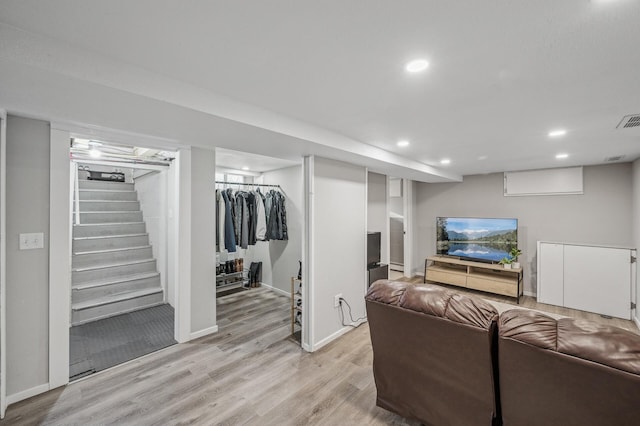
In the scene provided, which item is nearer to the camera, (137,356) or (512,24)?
(512,24)

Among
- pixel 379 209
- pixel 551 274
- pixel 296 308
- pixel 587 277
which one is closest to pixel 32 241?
pixel 296 308

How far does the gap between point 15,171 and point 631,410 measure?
3694 mm

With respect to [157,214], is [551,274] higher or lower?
lower

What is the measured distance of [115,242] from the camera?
418 cm

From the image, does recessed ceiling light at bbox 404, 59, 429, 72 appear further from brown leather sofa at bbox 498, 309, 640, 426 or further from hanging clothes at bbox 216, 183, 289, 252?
hanging clothes at bbox 216, 183, 289, 252

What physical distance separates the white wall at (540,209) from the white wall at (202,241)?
433 centimetres

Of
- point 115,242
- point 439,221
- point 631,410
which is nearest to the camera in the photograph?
point 631,410

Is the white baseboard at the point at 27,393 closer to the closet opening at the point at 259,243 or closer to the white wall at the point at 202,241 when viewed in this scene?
the white wall at the point at 202,241

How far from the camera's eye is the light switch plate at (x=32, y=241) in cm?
203

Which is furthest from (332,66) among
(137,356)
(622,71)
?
(137,356)

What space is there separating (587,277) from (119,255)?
22.6ft

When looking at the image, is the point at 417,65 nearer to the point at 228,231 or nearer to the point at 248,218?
the point at 228,231

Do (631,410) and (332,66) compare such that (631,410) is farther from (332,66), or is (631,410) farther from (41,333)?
(41,333)

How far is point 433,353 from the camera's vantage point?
4.98 feet
